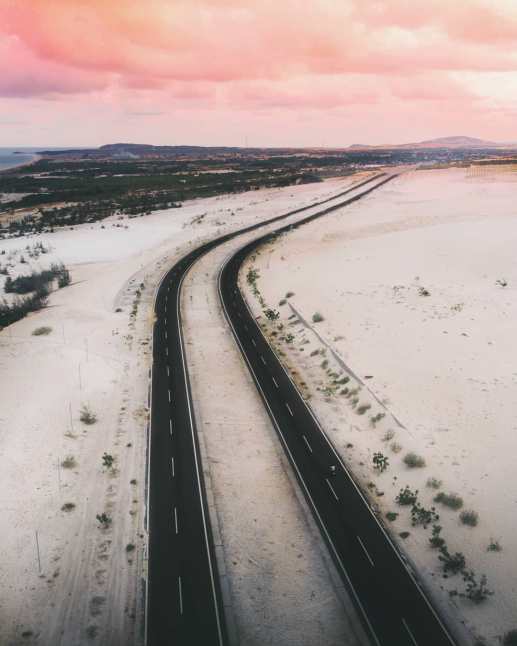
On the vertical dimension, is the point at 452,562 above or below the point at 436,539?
below

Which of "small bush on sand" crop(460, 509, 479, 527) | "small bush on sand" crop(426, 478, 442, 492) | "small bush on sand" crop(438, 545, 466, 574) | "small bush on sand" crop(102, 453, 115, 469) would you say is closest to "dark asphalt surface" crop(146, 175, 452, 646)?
"small bush on sand" crop(438, 545, 466, 574)

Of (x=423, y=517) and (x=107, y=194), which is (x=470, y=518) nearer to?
(x=423, y=517)

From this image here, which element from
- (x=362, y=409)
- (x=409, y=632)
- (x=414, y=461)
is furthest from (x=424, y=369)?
(x=409, y=632)

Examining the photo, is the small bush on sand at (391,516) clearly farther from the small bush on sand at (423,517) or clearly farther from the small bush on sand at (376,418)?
the small bush on sand at (376,418)

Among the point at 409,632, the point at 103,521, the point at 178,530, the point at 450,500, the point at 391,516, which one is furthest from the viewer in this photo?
the point at 450,500

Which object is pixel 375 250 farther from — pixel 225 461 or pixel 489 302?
pixel 225 461

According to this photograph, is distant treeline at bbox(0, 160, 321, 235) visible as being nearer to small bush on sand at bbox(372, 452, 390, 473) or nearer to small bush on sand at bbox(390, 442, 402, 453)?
small bush on sand at bbox(390, 442, 402, 453)

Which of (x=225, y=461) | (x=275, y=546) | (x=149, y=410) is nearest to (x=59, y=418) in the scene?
(x=149, y=410)
